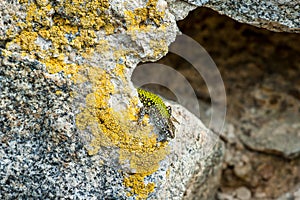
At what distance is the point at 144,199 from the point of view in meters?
1.45

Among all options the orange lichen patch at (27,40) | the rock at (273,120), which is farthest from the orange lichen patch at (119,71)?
the rock at (273,120)

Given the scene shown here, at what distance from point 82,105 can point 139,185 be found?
0.29 meters

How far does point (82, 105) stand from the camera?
1433mm

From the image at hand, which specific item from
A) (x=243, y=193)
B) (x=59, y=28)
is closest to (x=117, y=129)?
(x=59, y=28)

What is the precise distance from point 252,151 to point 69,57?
94cm

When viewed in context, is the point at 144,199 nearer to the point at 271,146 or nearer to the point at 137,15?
the point at 137,15

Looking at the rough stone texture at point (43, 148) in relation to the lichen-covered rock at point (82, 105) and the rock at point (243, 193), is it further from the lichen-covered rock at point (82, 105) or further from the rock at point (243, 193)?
the rock at point (243, 193)

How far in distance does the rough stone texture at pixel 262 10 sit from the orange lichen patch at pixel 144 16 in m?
0.11

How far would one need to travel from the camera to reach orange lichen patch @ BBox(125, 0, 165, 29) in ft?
4.67

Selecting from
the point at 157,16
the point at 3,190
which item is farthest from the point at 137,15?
the point at 3,190

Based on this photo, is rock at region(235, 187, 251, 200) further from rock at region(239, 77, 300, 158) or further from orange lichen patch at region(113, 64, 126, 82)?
orange lichen patch at region(113, 64, 126, 82)

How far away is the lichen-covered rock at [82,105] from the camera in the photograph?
55.6 inches

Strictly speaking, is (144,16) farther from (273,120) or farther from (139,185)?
(273,120)

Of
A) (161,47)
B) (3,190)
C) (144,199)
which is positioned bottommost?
(3,190)
